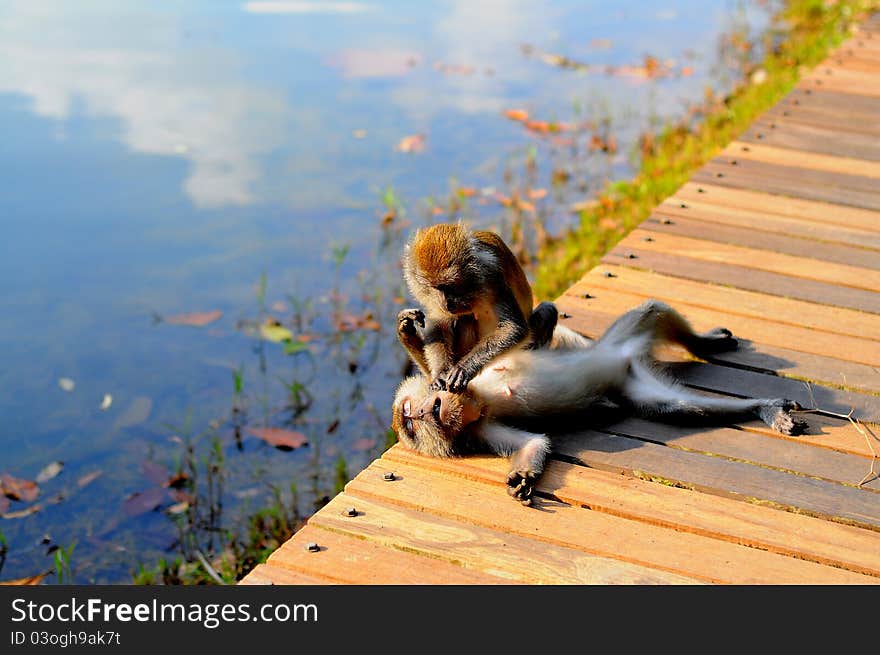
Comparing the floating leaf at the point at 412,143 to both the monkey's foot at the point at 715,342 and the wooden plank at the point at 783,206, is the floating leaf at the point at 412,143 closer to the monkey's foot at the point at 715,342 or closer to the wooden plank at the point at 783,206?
the wooden plank at the point at 783,206

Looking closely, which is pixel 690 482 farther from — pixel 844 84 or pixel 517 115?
pixel 517 115

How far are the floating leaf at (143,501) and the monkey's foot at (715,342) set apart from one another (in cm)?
274

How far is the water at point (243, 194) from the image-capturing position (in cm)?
607

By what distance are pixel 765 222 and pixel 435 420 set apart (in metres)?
3.19

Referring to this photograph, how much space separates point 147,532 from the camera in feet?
18.0

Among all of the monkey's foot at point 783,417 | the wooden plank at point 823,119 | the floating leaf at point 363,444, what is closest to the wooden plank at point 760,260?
the monkey's foot at point 783,417

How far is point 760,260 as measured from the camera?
19.6ft

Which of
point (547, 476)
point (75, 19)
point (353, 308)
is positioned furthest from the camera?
point (75, 19)

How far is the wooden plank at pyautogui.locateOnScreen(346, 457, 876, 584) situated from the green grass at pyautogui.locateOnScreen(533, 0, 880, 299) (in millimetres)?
3488

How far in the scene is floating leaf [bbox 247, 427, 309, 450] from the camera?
611cm

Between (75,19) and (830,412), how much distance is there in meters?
11.3

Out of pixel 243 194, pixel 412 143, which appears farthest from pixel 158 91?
pixel 412 143
